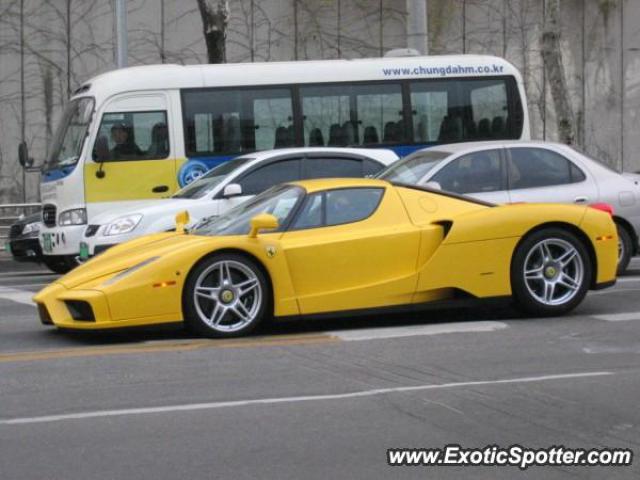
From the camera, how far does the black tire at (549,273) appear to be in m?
10.6

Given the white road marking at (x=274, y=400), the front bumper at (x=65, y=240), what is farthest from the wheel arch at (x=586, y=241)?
the front bumper at (x=65, y=240)

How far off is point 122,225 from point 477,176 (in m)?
4.04

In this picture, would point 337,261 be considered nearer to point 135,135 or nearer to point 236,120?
point 135,135

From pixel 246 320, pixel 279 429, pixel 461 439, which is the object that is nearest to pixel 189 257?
pixel 246 320

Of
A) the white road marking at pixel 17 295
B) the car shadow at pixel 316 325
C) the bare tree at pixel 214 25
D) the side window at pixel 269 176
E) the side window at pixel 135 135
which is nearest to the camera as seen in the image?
the car shadow at pixel 316 325

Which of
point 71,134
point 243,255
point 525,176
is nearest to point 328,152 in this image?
point 525,176

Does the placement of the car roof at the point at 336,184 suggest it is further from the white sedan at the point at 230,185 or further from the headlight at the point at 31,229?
the headlight at the point at 31,229

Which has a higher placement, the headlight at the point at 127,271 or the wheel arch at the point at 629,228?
the headlight at the point at 127,271

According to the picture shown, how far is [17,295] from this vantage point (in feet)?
45.4

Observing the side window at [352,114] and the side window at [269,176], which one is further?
the side window at [352,114]

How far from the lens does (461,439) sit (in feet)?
22.1

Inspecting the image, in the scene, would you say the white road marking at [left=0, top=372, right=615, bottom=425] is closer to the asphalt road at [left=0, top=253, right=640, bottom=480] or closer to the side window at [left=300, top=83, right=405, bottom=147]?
the asphalt road at [left=0, top=253, right=640, bottom=480]

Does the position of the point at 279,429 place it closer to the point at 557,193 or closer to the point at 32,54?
the point at 557,193

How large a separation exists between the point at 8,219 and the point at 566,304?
13749 mm
